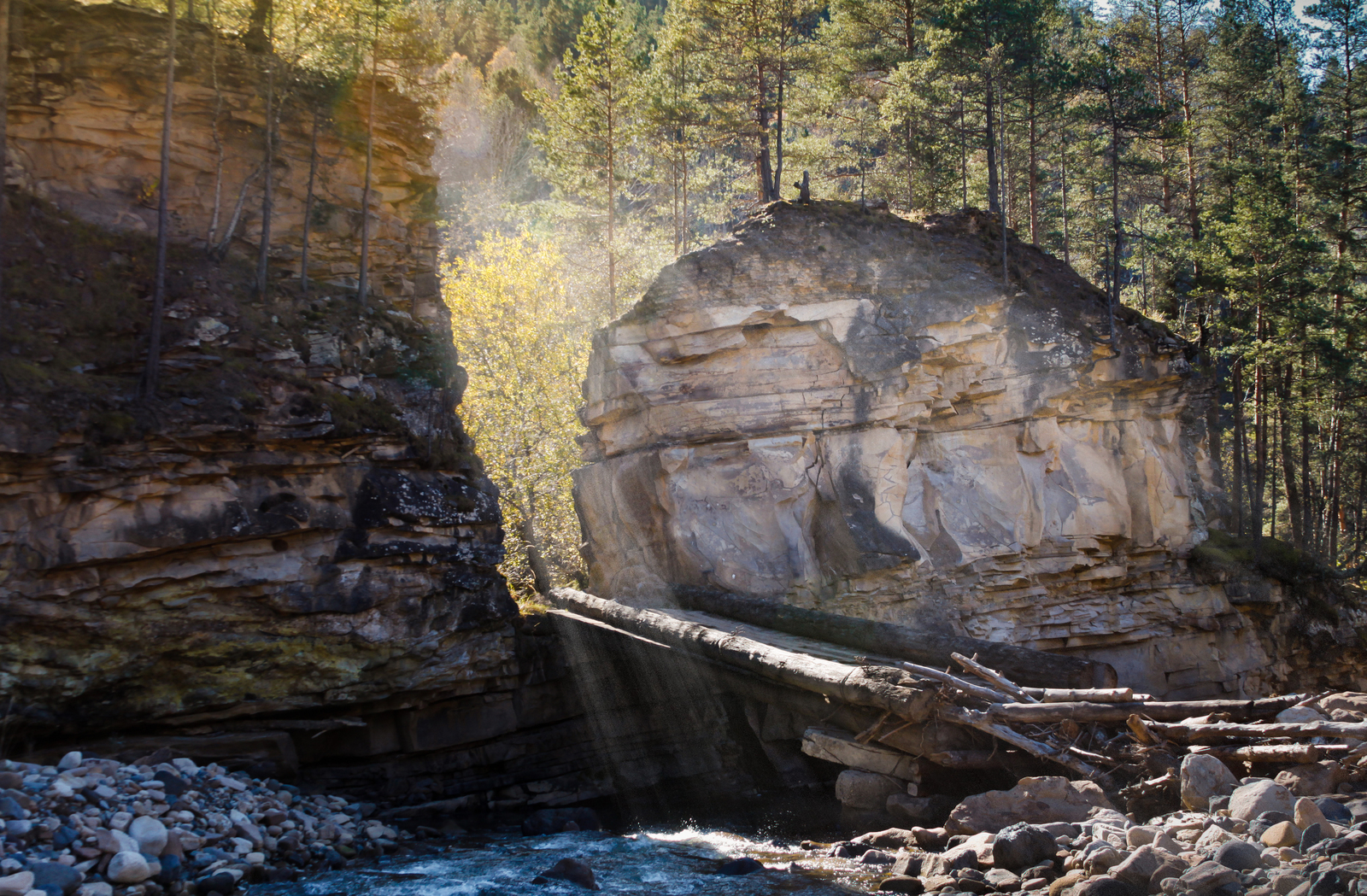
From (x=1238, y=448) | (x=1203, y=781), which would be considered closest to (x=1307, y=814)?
(x=1203, y=781)

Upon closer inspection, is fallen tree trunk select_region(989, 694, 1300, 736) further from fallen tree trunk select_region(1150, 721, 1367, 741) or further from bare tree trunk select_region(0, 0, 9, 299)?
bare tree trunk select_region(0, 0, 9, 299)

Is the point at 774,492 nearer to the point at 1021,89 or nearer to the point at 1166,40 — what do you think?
the point at 1021,89

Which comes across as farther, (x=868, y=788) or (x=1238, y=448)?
(x=1238, y=448)

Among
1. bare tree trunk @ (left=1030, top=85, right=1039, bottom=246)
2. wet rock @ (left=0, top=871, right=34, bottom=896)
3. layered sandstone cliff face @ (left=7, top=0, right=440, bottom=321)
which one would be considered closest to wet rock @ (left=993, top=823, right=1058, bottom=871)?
wet rock @ (left=0, top=871, right=34, bottom=896)

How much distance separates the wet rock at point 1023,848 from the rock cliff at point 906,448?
8.32m

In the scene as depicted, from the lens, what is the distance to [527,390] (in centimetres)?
2475

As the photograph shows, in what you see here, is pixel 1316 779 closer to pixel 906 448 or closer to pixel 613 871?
pixel 613 871

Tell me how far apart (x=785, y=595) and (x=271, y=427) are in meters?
8.81

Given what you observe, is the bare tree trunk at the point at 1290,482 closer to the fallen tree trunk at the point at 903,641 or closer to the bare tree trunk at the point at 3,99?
the fallen tree trunk at the point at 903,641

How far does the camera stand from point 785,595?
16.1m

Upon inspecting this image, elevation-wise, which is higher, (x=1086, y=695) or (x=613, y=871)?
(x=1086, y=695)

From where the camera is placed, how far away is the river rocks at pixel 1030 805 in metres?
8.51

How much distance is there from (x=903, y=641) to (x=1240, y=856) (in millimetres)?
5753

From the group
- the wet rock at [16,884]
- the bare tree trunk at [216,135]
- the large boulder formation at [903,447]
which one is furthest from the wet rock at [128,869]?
the bare tree trunk at [216,135]
